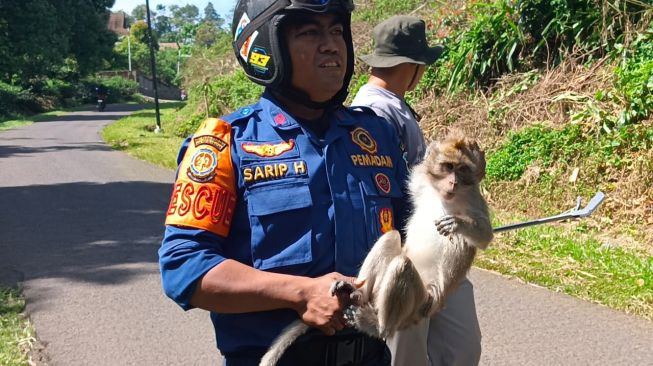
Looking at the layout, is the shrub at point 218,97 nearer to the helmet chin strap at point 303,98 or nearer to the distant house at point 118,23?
the helmet chin strap at point 303,98

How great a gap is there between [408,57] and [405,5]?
13.8m

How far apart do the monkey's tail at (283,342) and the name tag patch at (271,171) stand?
16.6 inches

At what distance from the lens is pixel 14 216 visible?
36.8 ft

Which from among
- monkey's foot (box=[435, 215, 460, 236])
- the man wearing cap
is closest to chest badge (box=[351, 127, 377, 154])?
monkey's foot (box=[435, 215, 460, 236])

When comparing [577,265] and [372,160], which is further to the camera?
[577,265]

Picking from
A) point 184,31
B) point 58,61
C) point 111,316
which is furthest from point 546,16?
point 184,31

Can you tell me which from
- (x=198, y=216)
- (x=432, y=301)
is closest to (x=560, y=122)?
(x=432, y=301)

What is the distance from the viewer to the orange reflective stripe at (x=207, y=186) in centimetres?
224

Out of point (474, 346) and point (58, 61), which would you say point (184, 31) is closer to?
point (58, 61)

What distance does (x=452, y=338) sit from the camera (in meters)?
3.85

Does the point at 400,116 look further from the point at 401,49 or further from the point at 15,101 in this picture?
the point at 15,101

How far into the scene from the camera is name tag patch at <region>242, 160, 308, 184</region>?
90.8 inches

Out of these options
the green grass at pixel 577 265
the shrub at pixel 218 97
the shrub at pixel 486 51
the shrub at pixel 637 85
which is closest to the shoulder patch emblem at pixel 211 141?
the green grass at pixel 577 265

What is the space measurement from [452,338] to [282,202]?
6.14 ft
